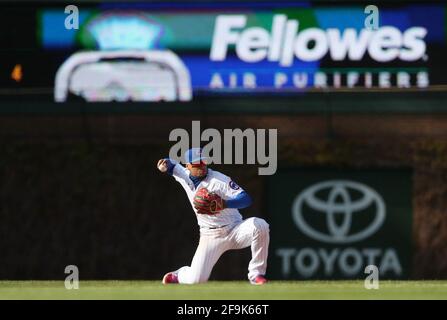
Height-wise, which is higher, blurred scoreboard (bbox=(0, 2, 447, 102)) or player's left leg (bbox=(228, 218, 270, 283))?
blurred scoreboard (bbox=(0, 2, 447, 102))

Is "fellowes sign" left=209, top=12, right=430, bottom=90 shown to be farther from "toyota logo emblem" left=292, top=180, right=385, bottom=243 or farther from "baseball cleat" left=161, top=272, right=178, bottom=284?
"baseball cleat" left=161, top=272, right=178, bottom=284

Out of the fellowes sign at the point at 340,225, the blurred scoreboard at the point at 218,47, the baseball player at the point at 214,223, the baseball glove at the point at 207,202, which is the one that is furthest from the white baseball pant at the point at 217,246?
the blurred scoreboard at the point at 218,47

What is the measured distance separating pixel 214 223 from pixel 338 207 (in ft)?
26.4

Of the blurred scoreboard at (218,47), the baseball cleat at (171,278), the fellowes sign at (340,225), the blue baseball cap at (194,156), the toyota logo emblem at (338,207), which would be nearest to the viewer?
the blue baseball cap at (194,156)

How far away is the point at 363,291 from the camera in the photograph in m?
15.1

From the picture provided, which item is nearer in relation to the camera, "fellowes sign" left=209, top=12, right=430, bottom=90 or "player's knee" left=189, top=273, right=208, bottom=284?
"player's knee" left=189, top=273, right=208, bottom=284

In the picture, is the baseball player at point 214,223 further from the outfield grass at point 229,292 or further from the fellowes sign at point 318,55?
the fellowes sign at point 318,55

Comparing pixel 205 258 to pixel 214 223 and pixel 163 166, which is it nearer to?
pixel 214 223

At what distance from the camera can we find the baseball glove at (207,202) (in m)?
16.9

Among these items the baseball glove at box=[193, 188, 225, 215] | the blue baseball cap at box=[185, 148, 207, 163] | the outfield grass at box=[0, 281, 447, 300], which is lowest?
the outfield grass at box=[0, 281, 447, 300]

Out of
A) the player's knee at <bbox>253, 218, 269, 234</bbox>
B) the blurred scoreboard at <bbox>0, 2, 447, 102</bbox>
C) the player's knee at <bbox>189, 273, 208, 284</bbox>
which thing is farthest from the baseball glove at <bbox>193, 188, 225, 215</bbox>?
the blurred scoreboard at <bbox>0, 2, 447, 102</bbox>

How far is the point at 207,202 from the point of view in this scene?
55.6ft

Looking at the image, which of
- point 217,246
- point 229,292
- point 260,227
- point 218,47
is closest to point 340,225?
point 218,47

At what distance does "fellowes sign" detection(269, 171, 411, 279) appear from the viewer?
2480 centimetres
